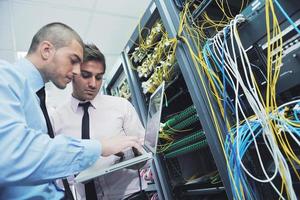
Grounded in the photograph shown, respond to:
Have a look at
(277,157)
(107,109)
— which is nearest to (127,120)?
(107,109)

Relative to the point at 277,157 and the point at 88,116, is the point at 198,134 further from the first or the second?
the point at 88,116

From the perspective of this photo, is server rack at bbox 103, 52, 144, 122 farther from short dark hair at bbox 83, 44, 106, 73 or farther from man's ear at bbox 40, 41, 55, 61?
man's ear at bbox 40, 41, 55, 61

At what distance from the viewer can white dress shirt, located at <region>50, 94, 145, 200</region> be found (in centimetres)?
122

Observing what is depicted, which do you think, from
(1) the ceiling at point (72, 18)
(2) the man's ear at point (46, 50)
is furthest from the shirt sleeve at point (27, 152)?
(1) the ceiling at point (72, 18)

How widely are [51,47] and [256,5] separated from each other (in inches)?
38.2

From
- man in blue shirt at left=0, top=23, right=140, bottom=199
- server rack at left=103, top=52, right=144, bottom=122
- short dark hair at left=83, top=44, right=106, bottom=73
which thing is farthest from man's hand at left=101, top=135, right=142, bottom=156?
server rack at left=103, top=52, right=144, bottom=122

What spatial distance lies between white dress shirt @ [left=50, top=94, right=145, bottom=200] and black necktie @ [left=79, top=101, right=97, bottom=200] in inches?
1.3

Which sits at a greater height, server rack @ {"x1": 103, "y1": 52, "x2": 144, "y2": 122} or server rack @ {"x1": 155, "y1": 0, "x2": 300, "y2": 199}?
server rack @ {"x1": 103, "y1": 52, "x2": 144, "y2": 122}

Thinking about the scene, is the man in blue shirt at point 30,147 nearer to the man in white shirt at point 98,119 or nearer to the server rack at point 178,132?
the man in white shirt at point 98,119

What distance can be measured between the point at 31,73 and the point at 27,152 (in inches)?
19.9

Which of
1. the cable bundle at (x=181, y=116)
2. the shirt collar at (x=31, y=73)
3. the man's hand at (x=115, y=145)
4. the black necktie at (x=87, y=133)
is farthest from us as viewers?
the cable bundle at (x=181, y=116)

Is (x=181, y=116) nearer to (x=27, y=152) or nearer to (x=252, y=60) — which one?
(x=252, y=60)

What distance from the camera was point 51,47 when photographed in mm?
1141

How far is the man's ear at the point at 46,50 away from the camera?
1.12 meters
